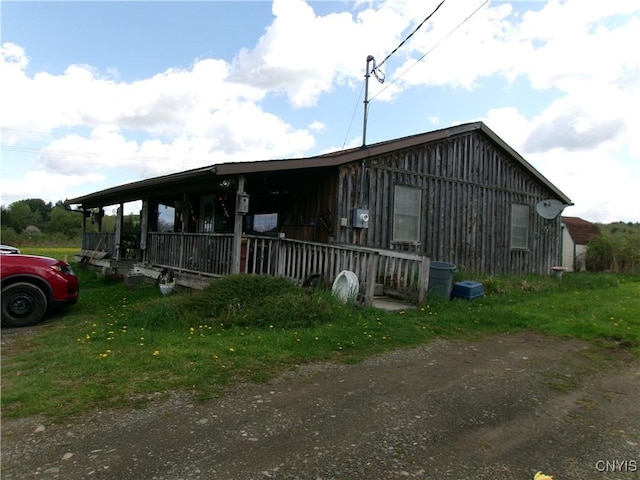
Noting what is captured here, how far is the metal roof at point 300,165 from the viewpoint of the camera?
804cm

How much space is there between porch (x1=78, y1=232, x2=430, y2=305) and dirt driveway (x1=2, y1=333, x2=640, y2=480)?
3387 mm

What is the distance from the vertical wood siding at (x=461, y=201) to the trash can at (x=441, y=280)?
1898mm

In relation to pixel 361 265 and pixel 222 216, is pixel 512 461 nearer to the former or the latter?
pixel 361 265

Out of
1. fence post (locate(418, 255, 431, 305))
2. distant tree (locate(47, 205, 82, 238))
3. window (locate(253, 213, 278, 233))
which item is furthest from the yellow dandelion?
distant tree (locate(47, 205, 82, 238))

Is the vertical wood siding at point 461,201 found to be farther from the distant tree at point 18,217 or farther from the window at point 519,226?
the distant tree at point 18,217

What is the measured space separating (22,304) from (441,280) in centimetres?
753

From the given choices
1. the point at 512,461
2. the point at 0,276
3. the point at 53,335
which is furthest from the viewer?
the point at 0,276

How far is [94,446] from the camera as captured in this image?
2910 mm

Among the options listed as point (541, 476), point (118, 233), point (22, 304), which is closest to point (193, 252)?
point (22, 304)

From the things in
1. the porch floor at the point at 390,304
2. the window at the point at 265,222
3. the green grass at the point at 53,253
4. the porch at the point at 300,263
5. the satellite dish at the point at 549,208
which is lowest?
the green grass at the point at 53,253

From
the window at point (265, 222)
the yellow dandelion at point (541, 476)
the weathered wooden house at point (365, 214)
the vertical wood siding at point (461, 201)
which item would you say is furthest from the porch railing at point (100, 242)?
the yellow dandelion at point (541, 476)

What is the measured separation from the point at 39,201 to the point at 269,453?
97465mm

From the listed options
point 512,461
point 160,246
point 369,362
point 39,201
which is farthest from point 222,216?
point 39,201

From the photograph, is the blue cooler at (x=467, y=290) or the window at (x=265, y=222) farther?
the window at (x=265, y=222)
